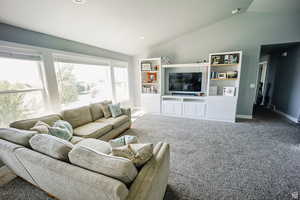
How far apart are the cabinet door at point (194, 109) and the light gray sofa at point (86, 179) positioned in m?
3.17

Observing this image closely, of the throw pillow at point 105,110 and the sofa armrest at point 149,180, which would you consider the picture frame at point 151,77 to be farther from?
the sofa armrest at point 149,180

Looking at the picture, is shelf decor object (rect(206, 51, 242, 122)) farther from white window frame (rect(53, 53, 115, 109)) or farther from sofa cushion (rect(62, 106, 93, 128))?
sofa cushion (rect(62, 106, 93, 128))

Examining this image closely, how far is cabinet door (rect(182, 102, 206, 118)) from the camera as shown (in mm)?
4215

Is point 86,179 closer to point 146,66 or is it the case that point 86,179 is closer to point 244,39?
point 146,66

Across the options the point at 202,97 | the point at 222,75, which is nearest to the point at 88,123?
the point at 202,97

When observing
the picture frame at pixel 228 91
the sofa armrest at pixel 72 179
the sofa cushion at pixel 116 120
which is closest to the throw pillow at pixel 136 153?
the sofa armrest at pixel 72 179

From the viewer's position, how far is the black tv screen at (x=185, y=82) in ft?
14.5

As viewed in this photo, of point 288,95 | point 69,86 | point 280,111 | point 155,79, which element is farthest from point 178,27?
point 280,111

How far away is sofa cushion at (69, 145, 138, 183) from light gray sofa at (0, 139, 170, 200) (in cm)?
4

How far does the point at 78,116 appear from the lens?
2.76 m

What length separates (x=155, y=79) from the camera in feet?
16.6

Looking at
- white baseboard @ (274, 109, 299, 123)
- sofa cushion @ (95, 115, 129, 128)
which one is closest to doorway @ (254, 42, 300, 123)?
white baseboard @ (274, 109, 299, 123)

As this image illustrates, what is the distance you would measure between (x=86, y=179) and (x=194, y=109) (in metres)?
3.94

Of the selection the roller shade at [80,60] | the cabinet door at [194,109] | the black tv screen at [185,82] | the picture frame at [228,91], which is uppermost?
the roller shade at [80,60]
